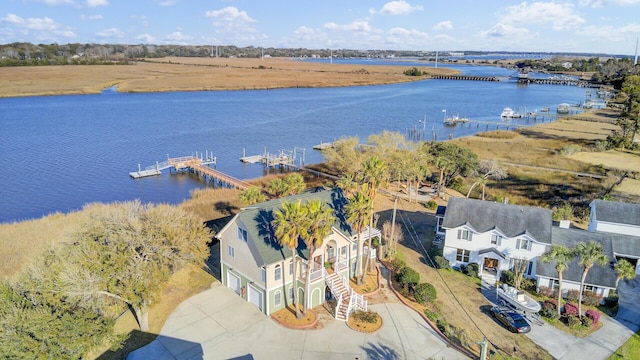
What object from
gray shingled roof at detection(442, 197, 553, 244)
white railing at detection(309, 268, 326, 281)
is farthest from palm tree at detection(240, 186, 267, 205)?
gray shingled roof at detection(442, 197, 553, 244)

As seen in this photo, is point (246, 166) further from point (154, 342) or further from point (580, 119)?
point (580, 119)

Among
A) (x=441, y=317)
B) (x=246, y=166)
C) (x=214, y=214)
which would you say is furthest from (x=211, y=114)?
(x=441, y=317)

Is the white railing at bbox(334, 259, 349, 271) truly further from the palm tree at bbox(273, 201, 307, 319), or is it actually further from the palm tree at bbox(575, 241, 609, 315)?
the palm tree at bbox(575, 241, 609, 315)

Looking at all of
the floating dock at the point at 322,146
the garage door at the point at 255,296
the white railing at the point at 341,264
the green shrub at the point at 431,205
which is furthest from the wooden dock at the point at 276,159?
the garage door at the point at 255,296

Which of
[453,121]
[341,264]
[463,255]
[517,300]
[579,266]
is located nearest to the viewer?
[517,300]

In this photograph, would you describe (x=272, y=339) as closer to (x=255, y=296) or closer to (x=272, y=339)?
(x=272, y=339)

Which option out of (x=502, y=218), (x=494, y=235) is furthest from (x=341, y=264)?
(x=502, y=218)
